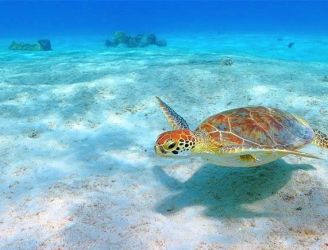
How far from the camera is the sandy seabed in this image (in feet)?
11.1

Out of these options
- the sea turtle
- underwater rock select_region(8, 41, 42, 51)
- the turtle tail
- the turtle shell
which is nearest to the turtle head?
the sea turtle

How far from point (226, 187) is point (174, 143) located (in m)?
1.45

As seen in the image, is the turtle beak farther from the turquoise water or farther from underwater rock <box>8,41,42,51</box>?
underwater rock <box>8,41,42,51</box>

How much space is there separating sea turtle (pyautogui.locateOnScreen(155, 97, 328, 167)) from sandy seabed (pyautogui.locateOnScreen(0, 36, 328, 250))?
60 cm

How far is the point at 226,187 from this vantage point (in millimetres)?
4309

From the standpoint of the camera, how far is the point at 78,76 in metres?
9.50

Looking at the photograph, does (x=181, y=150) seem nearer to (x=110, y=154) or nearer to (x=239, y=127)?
(x=239, y=127)

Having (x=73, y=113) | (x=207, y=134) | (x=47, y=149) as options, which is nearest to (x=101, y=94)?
(x=73, y=113)

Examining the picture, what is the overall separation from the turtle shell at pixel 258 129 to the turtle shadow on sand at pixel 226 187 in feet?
2.03

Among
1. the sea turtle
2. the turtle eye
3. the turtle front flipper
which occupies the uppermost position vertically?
the turtle eye

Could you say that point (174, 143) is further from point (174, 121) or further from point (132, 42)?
point (132, 42)

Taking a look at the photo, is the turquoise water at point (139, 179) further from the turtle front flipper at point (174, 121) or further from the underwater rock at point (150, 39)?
the underwater rock at point (150, 39)

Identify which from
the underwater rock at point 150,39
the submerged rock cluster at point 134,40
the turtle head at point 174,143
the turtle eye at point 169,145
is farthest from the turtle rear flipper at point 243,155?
the underwater rock at point 150,39

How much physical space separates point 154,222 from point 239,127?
1494 millimetres
